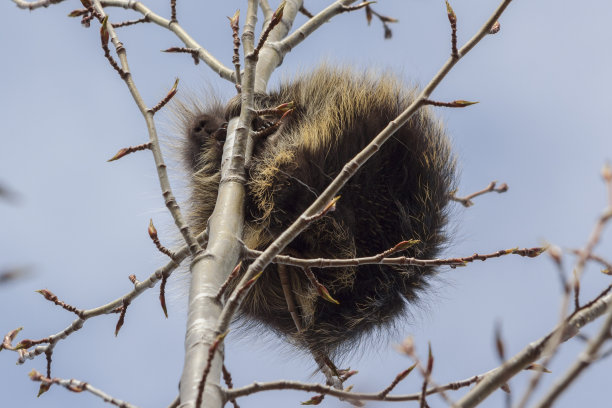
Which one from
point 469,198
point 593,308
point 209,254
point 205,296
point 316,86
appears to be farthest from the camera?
point 316,86

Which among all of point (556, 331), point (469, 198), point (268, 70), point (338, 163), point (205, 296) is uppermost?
point (268, 70)

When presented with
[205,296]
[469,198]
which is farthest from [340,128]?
[205,296]

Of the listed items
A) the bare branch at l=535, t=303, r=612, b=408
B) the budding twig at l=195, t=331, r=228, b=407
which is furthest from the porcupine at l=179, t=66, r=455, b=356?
the bare branch at l=535, t=303, r=612, b=408

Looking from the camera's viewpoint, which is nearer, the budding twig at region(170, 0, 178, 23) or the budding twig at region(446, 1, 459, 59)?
the budding twig at region(446, 1, 459, 59)

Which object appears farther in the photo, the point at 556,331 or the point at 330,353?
the point at 330,353

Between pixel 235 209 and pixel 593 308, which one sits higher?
pixel 235 209

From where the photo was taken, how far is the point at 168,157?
3555 mm

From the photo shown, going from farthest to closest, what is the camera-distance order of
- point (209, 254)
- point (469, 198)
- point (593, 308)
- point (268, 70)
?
point (268, 70), point (469, 198), point (209, 254), point (593, 308)

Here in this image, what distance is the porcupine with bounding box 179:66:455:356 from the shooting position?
9.18 ft

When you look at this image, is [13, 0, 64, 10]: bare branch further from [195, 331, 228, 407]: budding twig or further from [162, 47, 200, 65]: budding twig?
[195, 331, 228, 407]: budding twig

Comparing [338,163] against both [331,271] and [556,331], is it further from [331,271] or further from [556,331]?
[556,331]

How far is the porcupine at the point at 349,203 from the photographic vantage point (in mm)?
2797

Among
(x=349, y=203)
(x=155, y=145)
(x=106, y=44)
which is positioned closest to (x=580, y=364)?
(x=155, y=145)

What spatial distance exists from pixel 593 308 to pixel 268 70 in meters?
1.79
